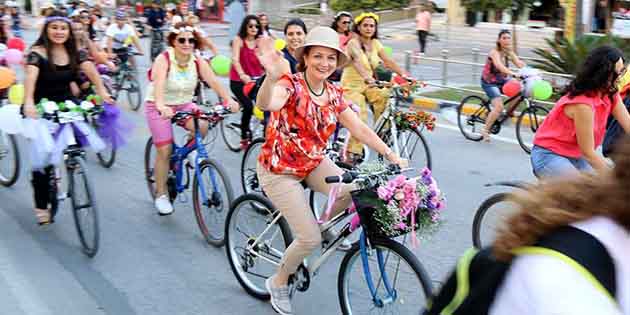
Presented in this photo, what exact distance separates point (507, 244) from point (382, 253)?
92.4 inches

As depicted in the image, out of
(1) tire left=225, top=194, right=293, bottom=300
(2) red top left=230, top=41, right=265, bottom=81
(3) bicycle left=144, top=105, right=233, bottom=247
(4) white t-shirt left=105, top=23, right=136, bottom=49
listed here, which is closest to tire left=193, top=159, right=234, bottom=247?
(3) bicycle left=144, top=105, right=233, bottom=247

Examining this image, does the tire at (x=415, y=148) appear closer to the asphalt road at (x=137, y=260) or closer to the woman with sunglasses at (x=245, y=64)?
the asphalt road at (x=137, y=260)

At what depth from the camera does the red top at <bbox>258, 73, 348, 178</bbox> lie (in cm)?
431

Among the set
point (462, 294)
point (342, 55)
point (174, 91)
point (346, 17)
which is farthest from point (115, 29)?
point (462, 294)

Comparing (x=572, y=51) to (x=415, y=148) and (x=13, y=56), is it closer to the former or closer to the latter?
(x=415, y=148)

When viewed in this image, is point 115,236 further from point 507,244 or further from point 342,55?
point 507,244

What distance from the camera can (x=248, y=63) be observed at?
888 centimetres

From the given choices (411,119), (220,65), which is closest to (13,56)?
(220,65)

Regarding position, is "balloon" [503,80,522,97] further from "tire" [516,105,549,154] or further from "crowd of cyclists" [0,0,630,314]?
"crowd of cyclists" [0,0,630,314]

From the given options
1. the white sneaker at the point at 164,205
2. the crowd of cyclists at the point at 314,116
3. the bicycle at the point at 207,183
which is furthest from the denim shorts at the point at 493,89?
the white sneaker at the point at 164,205

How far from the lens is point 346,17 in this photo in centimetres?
989

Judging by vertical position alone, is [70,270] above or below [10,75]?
below

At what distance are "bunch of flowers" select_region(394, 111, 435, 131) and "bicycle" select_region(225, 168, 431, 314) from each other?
313 centimetres

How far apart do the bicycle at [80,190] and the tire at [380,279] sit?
237 cm
